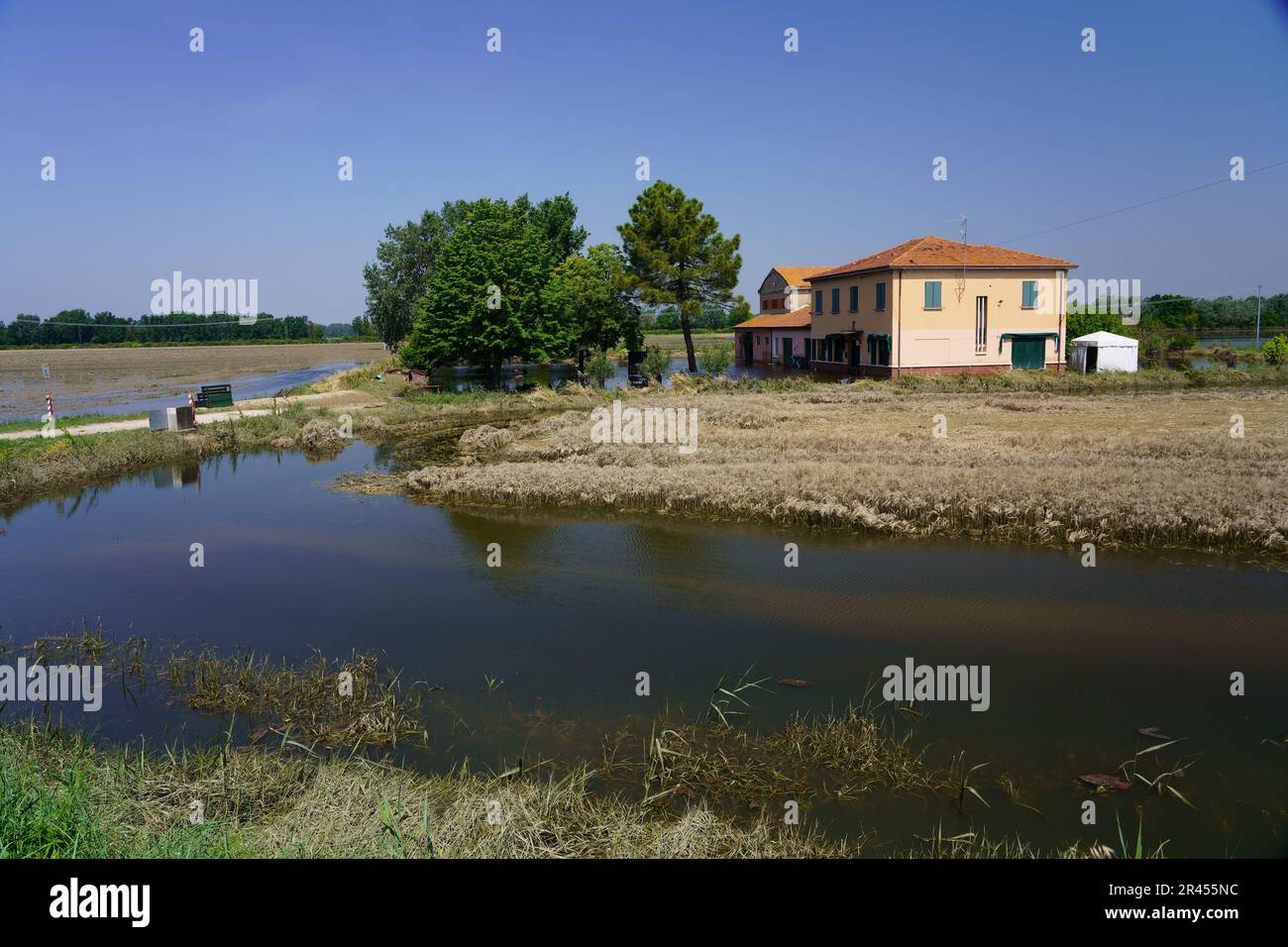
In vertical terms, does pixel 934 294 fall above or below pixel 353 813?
above

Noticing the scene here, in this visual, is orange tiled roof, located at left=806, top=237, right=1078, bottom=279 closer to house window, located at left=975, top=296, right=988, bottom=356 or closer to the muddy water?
house window, located at left=975, top=296, right=988, bottom=356

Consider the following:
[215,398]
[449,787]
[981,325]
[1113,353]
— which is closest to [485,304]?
[215,398]

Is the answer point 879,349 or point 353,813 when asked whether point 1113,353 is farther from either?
point 353,813

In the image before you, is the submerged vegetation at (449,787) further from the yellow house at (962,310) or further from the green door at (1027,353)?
the green door at (1027,353)

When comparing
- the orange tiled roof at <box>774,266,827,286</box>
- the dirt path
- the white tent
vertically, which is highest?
the orange tiled roof at <box>774,266,827,286</box>

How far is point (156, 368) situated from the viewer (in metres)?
72.1

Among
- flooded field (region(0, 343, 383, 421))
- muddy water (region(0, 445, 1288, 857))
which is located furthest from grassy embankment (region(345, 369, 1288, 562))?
flooded field (region(0, 343, 383, 421))

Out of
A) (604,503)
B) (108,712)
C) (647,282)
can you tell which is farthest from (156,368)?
(108,712)

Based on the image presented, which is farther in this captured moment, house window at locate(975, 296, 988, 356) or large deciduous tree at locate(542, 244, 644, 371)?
large deciduous tree at locate(542, 244, 644, 371)

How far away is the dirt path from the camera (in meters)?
26.3

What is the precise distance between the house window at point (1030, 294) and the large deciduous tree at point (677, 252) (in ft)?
46.4

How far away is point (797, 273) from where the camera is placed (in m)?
63.8

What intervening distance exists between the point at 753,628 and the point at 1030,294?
3522 cm
